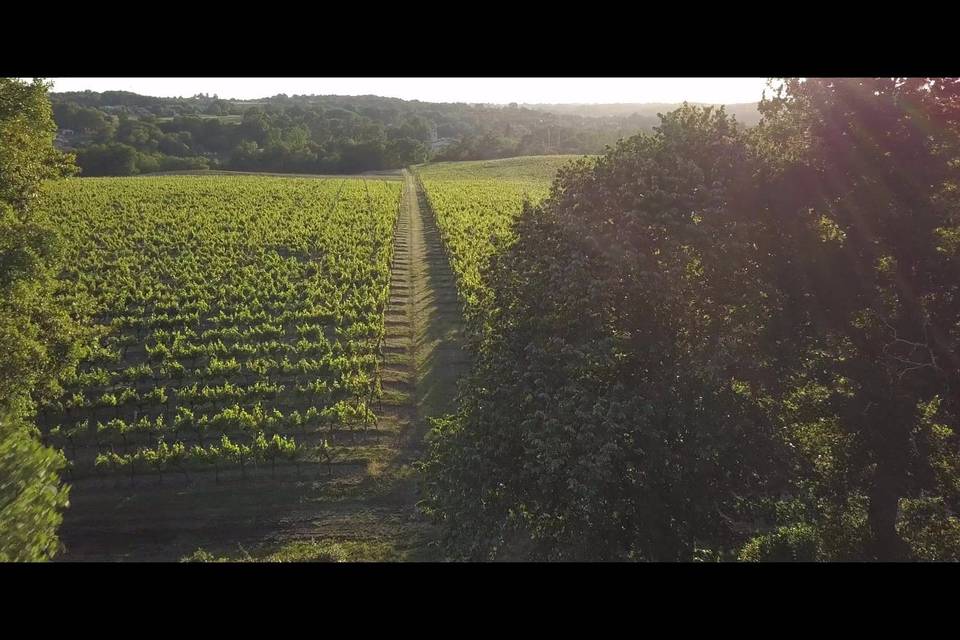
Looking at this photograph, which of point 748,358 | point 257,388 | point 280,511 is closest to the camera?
point 748,358

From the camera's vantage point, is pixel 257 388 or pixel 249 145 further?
pixel 249 145

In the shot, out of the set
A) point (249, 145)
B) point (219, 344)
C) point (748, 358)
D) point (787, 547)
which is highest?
point (249, 145)

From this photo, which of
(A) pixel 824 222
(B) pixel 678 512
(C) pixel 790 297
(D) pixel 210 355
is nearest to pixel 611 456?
(B) pixel 678 512

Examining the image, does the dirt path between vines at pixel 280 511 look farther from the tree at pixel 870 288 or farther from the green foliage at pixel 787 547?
the tree at pixel 870 288

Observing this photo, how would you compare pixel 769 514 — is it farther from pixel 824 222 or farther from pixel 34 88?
pixel 34 88

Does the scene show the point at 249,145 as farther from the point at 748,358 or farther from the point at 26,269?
the point at 748,358

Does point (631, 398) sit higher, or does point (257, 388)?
point (631, 398)

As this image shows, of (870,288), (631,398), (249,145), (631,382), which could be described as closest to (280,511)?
(631,382)

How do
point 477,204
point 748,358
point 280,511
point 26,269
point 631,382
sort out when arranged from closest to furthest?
point 748,358, point 631,382, point 280,511, point 26,269, point 477,204
